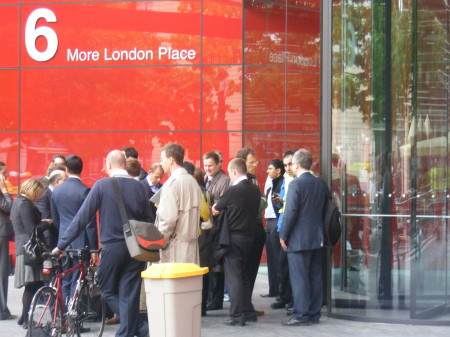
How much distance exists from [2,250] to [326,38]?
4764 mm

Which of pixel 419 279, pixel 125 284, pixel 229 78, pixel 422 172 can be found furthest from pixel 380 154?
pixel 229 78

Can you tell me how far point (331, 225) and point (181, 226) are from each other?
2042mm

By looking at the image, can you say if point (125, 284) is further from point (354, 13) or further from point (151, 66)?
point (151, 66)

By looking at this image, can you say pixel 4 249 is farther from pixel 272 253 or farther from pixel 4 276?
pixel 272 253

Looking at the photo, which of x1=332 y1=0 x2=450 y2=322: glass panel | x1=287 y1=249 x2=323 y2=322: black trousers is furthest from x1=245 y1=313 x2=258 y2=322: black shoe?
x1=332 y1=0 x2=450 y2=322: glass panel

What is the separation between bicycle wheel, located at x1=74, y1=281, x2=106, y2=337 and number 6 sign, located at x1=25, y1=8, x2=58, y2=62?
9.82m

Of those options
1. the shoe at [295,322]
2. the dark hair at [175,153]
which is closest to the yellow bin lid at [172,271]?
the dark hair at [175,153]

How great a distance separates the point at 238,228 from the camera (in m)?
10.9

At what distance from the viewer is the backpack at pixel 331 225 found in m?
10.8

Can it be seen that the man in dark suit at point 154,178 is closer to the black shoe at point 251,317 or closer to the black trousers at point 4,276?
the black trousers at point 4,276

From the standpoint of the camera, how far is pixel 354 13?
37.1ft

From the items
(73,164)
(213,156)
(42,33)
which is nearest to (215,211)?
(213,156)

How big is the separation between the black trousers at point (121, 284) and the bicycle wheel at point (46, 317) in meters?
0.48

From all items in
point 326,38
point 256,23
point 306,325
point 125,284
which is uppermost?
point 256,23
